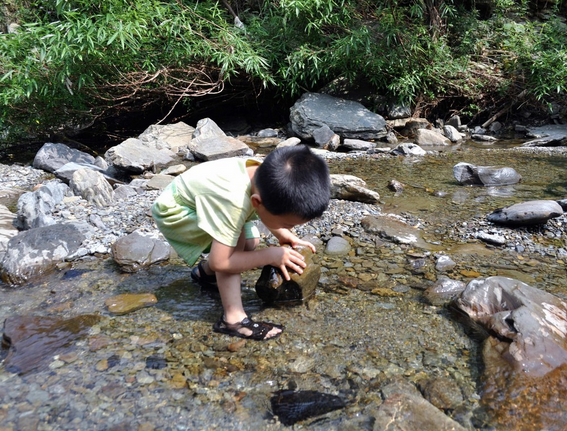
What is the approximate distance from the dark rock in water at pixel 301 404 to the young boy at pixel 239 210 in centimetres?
45

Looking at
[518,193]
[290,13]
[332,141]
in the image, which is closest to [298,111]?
[332,141]

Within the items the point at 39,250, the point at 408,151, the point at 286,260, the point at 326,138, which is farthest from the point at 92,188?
the point at 408,151

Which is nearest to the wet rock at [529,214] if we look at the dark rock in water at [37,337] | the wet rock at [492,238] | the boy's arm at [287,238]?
the wet rock at [492,238]

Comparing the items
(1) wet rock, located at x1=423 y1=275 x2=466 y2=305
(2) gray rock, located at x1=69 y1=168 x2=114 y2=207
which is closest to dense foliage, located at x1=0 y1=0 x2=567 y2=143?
(2) gray rock, located at x1=69 y1=168 x2=114 y2=207

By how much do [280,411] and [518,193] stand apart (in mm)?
3953

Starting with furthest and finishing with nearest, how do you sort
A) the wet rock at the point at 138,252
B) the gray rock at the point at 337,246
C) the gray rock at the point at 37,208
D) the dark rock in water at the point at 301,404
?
the gray rock at the point at 37,208 → the gray rock at the point at 337,246 → the wet rock at the point at 138,252 → the dark rock in water at the point at 301,404

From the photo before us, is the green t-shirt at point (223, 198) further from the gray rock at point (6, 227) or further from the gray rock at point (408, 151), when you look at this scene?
the gray rock at point (408, 151)

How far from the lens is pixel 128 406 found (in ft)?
6.08

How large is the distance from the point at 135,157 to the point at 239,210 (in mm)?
4720

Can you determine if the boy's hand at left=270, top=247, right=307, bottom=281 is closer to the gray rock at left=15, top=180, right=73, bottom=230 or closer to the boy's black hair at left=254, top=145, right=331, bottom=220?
the boy's black hair at left=254, top=145, right=331, bottom=220

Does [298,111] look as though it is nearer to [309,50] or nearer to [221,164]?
[309,50]

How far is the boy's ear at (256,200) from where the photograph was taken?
2132 millimetres

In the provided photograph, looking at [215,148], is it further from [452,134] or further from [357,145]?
[452,134]

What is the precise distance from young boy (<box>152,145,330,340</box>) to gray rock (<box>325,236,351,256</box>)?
0.77 meters
